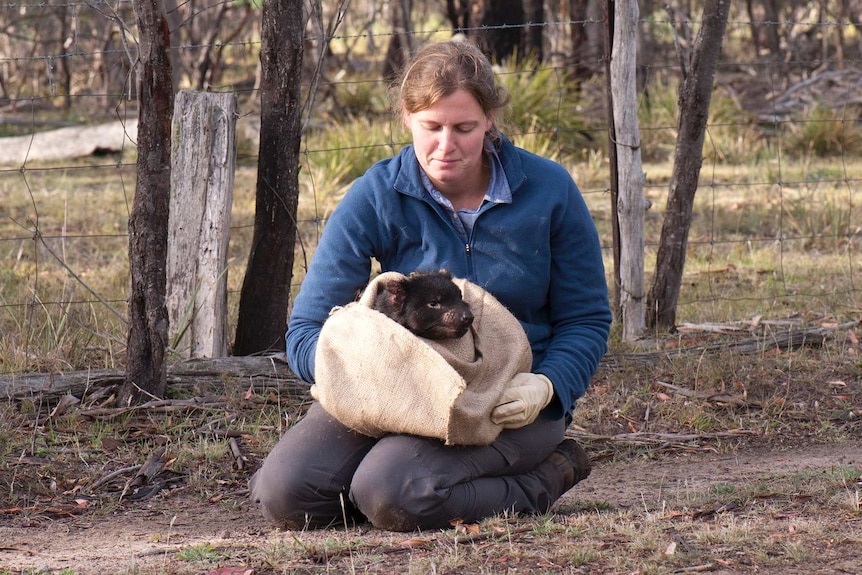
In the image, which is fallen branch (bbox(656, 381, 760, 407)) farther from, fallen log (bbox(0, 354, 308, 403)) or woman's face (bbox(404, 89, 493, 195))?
woman's face (bbox(404, 89, 493, 195))

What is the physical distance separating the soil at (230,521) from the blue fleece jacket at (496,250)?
23.0 inches

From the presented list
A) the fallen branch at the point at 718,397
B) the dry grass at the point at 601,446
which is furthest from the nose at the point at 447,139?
the fallen branch at the point at 718,397

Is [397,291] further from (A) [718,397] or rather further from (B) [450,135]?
(A) [718,397]

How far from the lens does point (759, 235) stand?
8.93 metres

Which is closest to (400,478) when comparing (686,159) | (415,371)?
(415,371)

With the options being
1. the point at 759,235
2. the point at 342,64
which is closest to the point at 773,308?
the point at 759,235

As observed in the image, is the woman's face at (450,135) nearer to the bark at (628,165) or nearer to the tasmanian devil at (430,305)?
the tasmanian devil at (430,305)

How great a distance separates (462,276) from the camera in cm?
371

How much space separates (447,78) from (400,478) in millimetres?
1299

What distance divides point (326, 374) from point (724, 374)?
2747 millimetres

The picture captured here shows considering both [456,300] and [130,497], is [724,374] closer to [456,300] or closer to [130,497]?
[456,300]

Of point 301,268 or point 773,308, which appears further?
point 301,268

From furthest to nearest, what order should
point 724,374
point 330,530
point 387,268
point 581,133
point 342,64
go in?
point 342,64
point 581,133
point 724,374
point 387,268
point 330,530

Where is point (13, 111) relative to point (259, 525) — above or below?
above
